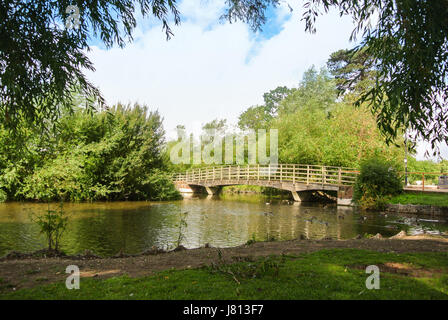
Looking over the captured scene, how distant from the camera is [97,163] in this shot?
20953 millimetres

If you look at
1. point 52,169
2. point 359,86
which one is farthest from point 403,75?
point 359,86

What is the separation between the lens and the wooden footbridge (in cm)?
2177

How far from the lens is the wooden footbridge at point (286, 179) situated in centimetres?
2177

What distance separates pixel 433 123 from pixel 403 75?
1.28 metres

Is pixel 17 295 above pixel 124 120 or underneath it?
underneath

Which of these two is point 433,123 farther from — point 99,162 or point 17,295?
point 99,162

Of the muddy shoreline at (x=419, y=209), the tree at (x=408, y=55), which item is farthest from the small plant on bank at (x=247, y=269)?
the muddy shoreline at (x=419, y=209)

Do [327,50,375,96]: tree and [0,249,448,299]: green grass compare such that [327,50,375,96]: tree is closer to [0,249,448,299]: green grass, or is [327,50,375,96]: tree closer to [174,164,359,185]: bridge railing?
[174,164,359,185]: bridge railing

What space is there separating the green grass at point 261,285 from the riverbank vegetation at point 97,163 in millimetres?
13259

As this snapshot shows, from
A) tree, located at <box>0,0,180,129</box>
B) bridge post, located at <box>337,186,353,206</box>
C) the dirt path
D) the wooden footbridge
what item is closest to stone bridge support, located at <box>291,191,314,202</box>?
the wooden footbridge

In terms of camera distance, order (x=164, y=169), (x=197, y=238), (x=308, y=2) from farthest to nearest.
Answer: (x=164, y=169)
(x=197, y=238)
(x=308, y=2)

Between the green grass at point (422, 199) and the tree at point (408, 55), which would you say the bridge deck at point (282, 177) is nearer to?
the green grass at point (422, 199)

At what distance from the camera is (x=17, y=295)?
3.50 m

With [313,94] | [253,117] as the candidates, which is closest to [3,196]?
[313,94]
